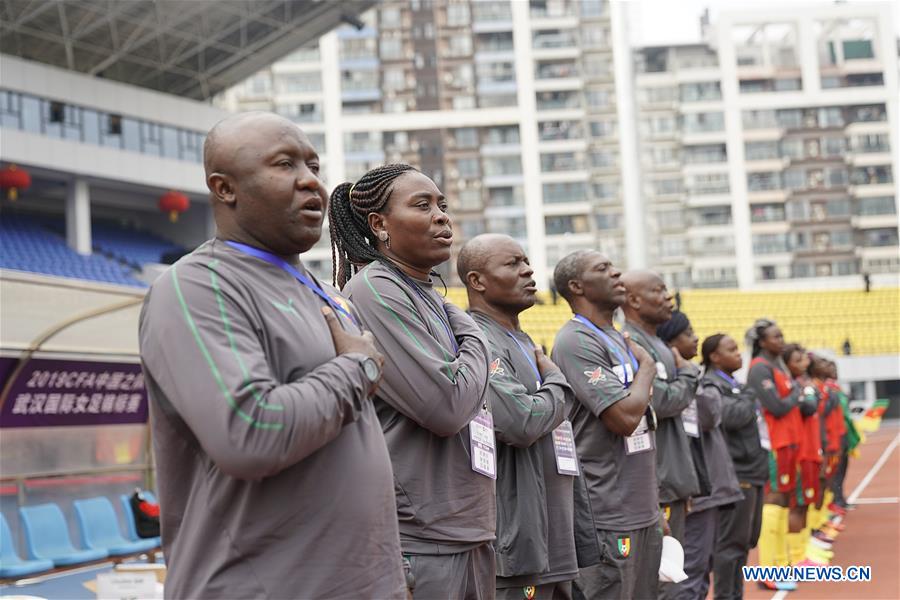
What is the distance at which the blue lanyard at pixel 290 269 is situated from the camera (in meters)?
2.33

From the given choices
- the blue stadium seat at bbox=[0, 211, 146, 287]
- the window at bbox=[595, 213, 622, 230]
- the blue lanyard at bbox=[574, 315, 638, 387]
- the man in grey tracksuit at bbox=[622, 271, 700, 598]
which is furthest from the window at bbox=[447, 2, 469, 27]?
the blue lanyard at bbox=[574, 315, 638, 387]

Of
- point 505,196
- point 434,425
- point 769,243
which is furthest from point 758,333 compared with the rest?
point 769,243

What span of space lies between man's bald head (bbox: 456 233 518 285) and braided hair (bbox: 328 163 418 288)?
0.69 meters

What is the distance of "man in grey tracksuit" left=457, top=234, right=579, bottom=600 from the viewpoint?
378 centimetres

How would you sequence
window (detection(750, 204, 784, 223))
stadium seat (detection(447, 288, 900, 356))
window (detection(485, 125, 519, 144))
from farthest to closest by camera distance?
window (detection(750, 204, 784, 223)) → window (detection(485, 125, 519, 144)) → stadium seat (detection(447, 288, 900, 356))

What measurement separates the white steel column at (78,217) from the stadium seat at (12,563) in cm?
2060

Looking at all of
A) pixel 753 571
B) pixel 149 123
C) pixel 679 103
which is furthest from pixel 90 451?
Result: pixel 679 103

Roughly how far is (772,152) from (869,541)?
202ft

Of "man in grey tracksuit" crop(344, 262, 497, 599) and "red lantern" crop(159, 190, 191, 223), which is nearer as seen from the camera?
"man in grey tracksuit" crop(344, 262, 497, 599)

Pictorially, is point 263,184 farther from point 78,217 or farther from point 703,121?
point 703,121

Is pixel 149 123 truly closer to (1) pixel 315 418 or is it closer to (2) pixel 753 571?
(2) pixel 753 571

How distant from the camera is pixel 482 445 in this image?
3260 millimetres

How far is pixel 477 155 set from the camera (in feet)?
223

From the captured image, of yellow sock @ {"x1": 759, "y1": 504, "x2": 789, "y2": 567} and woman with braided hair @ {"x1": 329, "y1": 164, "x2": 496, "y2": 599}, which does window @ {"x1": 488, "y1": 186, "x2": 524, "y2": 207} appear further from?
woman with braided hair @ {"x1": 329, "y1": 164, "x2": 496, "y2": 599}
